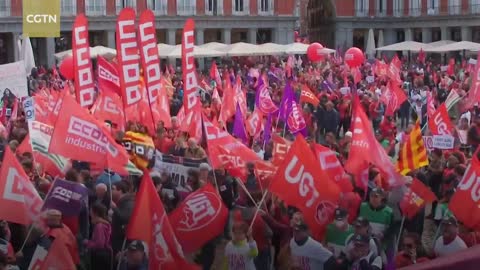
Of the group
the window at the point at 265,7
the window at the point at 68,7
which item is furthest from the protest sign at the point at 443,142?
the window at the point at 265,7

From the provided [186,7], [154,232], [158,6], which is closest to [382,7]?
[186,7]

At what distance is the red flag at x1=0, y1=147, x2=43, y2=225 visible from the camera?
7.90 meters

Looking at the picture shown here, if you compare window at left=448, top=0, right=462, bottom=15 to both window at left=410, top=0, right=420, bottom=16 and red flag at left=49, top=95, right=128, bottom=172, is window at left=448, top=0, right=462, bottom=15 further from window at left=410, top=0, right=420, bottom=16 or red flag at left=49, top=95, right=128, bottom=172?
red flag at left=49, top=95, right=128, bottom=172

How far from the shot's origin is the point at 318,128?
17734 millimetres

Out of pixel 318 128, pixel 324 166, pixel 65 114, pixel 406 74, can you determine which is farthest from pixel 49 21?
pixel 406 74

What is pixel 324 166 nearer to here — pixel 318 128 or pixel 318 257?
pixel 318 257

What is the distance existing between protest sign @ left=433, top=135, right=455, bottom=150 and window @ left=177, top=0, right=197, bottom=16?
138ft

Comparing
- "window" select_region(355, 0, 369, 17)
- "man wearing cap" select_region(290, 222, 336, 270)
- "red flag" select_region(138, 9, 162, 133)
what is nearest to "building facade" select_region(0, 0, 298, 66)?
"window" select_region(355, 0, 369, 17)

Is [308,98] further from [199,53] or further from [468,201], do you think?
[199,53]

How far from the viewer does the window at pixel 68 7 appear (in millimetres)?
48344

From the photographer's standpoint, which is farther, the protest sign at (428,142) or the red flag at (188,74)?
the red flag at (188,74)

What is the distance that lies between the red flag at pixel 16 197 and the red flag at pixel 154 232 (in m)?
1.12

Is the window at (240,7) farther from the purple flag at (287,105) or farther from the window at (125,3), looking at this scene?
the purple flag at (287,105)

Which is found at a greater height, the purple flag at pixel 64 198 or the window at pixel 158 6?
the window at pixel 158 6
